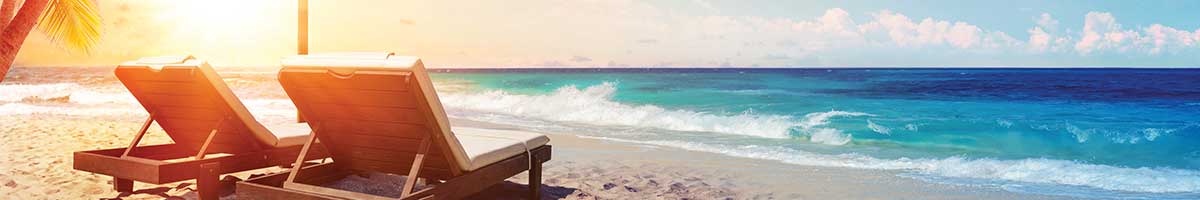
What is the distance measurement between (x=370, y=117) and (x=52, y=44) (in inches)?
232

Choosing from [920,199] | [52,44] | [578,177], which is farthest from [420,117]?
[52,44]

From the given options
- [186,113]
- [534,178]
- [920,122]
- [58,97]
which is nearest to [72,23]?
[186,113]

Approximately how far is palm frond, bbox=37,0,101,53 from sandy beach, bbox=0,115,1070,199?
88cm

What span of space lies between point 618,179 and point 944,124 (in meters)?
11.6

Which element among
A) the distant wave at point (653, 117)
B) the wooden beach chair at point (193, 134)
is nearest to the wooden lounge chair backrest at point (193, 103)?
the wooden beach chair at point (193, 134)

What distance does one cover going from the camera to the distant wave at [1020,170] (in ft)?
23.0

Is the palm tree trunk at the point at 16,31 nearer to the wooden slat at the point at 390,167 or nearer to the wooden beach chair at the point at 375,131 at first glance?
the wooden beach chair at the point at 375,131

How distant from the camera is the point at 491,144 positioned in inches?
163

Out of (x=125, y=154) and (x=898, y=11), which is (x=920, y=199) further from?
(x=898, y=11)

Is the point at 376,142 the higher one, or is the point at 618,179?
the point at 376,142

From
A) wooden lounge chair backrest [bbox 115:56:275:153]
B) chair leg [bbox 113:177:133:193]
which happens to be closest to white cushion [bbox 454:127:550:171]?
wooden lounge chair backrest [bbox 115:56:275:153]

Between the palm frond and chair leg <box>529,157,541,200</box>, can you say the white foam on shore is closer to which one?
the palm frond

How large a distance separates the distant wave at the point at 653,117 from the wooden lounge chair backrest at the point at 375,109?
8433 millimetres

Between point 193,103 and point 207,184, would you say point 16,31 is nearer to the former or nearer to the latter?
point 193,103
